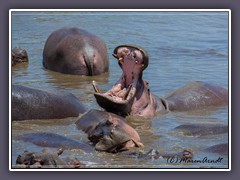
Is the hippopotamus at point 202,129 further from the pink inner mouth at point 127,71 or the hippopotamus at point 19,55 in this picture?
the hippopotamus at point 19,55

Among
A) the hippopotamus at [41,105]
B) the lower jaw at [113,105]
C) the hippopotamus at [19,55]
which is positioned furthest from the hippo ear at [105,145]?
the hippopotamus at [19,55]

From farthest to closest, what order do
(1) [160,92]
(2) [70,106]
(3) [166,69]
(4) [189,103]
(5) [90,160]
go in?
(3) [166,69]
(1) [160,92]
(4) [189,103]
(2) [70,106]
(5) [90,160]

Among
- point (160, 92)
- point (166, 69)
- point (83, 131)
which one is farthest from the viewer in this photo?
point (166, 69)

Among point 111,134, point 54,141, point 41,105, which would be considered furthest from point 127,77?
point 54,141

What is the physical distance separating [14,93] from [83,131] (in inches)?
40.4

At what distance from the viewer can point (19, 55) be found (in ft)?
45.7

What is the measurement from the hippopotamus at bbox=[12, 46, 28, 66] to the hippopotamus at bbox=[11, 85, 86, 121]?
3369 mm

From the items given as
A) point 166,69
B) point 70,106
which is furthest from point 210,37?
point 70,106

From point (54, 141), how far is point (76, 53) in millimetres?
4825

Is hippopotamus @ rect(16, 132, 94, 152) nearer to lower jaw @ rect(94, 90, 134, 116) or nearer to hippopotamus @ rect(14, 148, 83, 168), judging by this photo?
hippopotamus @ rect(14, 148, 83, 168)

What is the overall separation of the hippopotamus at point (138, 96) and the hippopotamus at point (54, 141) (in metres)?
0.87

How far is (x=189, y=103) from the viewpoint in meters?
11.2

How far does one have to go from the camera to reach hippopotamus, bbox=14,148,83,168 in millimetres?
7653

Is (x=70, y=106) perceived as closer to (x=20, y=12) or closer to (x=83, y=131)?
(x=83, y=131)
